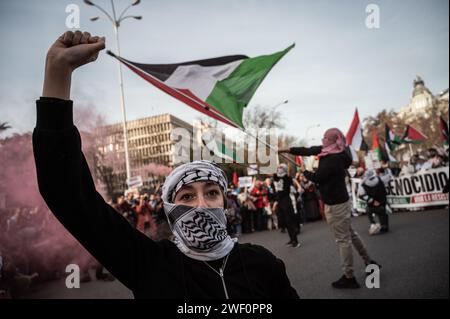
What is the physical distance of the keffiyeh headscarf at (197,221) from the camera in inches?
52.1

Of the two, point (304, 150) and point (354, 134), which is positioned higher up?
point (354, 134)

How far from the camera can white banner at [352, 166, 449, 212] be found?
459 inches

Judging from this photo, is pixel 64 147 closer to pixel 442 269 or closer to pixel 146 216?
pixel 442 269

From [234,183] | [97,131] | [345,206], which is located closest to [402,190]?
[234,183]

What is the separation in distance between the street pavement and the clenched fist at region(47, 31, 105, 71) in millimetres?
3614

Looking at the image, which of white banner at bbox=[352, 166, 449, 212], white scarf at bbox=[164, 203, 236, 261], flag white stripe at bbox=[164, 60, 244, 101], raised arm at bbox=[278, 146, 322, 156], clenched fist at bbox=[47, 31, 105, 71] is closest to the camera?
clenched fist at bbox=[47, 31, 105, 71]

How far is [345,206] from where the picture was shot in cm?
417

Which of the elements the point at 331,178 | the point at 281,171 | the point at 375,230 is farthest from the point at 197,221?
the point at 375,230

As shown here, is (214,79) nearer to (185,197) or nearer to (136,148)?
(185,197)

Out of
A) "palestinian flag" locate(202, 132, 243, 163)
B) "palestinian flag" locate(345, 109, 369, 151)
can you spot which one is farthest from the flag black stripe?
"palestinian flag" locate(345, 109, 369, 151)

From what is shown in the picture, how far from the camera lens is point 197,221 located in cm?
135

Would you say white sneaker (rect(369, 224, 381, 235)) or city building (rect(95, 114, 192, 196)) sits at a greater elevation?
city building (rect(95, 114, 192, 196))

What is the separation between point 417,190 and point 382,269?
879 centimetres

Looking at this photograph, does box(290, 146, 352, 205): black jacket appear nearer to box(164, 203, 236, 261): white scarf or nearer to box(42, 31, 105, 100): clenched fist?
box(164, 203, 236, 261): white scarf
